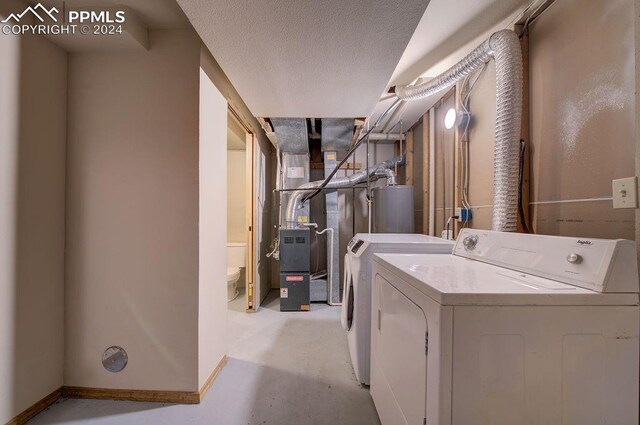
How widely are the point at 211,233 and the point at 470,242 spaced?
5.03 ft

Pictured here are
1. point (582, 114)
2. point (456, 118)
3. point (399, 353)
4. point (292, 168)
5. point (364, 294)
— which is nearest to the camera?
point (399, 353)

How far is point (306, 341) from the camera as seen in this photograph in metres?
2.12

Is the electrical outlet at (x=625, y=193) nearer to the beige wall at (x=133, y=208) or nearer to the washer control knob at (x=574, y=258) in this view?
the washer control knob at (x=574, y=258)

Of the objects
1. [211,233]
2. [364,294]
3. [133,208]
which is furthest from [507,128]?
[133,208]

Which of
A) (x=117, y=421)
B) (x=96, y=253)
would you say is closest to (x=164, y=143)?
(x=96, y=253)

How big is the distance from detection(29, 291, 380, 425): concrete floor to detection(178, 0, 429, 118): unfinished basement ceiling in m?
1.98

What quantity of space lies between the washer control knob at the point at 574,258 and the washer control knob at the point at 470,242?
478 mm

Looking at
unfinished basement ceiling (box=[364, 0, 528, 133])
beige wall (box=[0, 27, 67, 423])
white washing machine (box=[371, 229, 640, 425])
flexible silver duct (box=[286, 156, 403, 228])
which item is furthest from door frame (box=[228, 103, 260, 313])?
white washing machine (box=[371, 229, 640, 425])

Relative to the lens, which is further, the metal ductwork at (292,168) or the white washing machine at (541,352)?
the metal ductwork at (292,168)

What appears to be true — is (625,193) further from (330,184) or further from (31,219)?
(31,219)

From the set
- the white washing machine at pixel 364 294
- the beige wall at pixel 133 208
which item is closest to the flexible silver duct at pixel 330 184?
the white washing machine at pixel 364 294

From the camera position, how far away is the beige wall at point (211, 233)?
4.85ft

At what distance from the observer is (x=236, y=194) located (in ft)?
11.7

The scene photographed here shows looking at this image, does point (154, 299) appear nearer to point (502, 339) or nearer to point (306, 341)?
point (306, 341)
